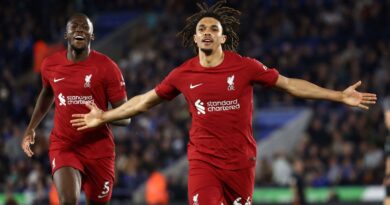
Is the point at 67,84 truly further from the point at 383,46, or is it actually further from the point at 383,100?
the point at 383,46

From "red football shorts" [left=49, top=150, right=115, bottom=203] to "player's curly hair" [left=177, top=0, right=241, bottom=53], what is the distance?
1526mm

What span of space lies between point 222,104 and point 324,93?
2.95 ft

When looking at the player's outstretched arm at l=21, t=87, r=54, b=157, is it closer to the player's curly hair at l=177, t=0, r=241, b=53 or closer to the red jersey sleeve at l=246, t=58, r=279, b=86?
the player's curly hair at l=177, t=0, r=241, b=53

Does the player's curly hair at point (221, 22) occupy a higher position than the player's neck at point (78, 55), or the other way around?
the player's curly hair at point (221, 22)

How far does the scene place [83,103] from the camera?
9445 millimetres

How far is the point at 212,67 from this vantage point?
8516mm

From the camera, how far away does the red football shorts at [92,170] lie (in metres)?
9.45

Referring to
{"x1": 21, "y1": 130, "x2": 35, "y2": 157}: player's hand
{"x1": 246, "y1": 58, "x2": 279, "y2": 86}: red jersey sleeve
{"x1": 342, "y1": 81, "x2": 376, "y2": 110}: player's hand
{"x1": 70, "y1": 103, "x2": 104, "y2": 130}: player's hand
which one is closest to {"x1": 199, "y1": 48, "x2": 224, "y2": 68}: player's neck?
{"x1": 246, "y1": 58, "x2": 279, "y2": 86}: red jersey sleeve

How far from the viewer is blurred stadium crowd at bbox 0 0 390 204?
19.8 m

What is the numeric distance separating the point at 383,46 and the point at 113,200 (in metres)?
7.38

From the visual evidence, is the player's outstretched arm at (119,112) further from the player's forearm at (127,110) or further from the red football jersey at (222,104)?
the red football jersey at (222,104)

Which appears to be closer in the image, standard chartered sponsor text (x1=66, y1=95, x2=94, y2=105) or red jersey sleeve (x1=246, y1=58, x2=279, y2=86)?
red jersey sleeve (x1=246, y1=58, x2=279, y2=86)

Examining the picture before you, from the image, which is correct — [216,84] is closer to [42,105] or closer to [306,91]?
[306,91]

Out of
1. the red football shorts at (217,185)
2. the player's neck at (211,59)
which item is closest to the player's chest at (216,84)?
the player's neck at (211,59)
